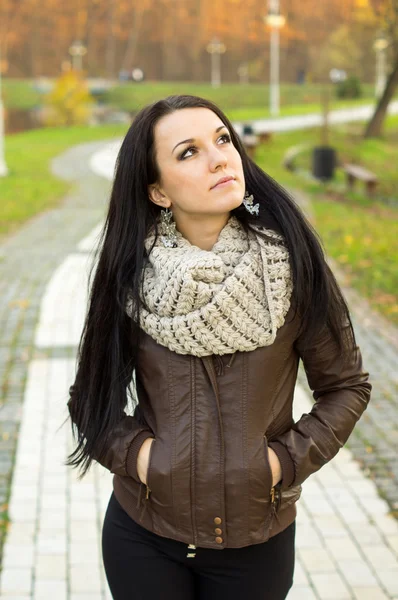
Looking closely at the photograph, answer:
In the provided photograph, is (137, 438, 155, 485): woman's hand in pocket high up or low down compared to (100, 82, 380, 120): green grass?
up

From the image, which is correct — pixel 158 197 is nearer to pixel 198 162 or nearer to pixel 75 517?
pixel 198 162

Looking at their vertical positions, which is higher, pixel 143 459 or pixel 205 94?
pixel 143 459

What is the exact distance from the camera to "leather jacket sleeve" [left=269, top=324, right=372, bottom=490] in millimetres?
2213

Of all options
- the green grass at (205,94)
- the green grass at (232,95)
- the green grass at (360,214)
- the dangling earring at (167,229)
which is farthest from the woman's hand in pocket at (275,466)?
the green grass at (205,94)

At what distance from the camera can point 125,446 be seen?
7.41ft

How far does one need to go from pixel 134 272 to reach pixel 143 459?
49cm

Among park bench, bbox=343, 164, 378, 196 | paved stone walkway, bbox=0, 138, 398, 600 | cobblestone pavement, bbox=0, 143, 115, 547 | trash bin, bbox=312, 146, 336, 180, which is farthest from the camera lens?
trash bin, bbox=312, 146, 336, 180

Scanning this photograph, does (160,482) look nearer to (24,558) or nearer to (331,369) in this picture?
(331,369)

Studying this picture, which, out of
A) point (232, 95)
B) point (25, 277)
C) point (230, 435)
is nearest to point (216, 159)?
point (230, 435)

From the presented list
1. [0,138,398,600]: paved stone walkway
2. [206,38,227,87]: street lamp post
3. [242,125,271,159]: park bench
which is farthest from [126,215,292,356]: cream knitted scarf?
[206,38,227,87]: street lamp post

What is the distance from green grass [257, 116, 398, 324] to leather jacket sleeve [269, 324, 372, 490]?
6868 mm

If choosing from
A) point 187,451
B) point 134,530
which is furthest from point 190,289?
point 134,530

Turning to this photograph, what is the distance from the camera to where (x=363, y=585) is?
3.88 metres

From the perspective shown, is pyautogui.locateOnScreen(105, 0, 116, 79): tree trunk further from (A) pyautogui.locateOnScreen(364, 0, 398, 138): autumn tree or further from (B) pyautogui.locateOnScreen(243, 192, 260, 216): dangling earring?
(B) pyautogui.locateOnScreen(243, 192, 260, 216): dangling earring
